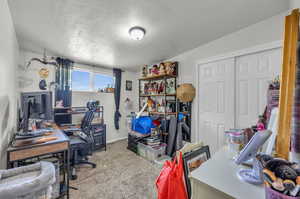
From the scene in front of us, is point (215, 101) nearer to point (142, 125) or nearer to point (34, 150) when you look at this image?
point (142, 125)

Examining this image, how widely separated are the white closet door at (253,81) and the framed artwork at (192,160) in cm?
141

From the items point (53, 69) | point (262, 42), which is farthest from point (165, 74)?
point (53, 69)

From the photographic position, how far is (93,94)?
3.51m

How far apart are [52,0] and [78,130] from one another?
2.01 meters

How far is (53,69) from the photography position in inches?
113

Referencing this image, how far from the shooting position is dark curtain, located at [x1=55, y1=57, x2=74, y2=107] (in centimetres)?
289

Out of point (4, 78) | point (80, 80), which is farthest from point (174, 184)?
point (80, 80)

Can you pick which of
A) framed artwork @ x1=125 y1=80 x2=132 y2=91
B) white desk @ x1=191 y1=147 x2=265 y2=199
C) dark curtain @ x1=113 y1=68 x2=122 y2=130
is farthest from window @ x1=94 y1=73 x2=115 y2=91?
white desk @ x1=191 y1=147 x2=265 y2=199

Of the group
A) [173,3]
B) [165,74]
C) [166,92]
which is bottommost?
[166,92]

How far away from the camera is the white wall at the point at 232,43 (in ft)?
6.17

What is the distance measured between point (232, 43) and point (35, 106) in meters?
3.23

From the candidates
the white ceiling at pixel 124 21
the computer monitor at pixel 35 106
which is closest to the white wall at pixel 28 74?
the white ceiling at pixel 124 21

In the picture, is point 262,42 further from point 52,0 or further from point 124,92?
point 124,92

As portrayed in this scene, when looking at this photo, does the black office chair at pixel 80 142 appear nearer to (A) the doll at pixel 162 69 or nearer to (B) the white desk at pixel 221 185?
(A) the doll at pixel 162 69
